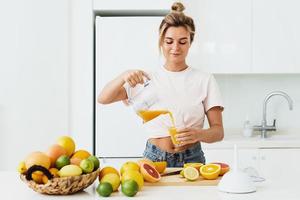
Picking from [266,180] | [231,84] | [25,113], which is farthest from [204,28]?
[266,180]

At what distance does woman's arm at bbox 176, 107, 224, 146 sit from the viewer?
2.38 m

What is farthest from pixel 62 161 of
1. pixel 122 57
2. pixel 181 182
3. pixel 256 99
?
pixel 256 99

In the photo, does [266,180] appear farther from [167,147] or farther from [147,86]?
[147,86]

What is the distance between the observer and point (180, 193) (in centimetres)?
192

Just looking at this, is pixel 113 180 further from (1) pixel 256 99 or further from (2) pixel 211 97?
(1) pixel 256 99

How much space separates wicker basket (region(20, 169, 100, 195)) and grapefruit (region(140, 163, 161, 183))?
0.24m

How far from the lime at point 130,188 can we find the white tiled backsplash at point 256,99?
8.68 feet

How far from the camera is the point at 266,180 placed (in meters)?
2.17

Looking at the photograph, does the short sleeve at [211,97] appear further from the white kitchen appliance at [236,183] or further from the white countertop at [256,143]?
the white countertop at [256,143]

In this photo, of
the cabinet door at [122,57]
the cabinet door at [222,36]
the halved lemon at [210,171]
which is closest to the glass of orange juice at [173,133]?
the halved lemon at [210,171]

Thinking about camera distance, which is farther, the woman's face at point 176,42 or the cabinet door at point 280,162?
the cabinet door at point 280,162

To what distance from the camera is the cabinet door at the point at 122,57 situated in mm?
3791

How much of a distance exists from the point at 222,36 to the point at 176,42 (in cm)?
157

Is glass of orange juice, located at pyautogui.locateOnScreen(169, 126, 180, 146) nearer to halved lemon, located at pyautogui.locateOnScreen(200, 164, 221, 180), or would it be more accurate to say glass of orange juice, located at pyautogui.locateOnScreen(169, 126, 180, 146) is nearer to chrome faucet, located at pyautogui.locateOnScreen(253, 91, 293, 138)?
halved lemon, located at pyautogui.locateOnScreen(200, 164, 221, 180)
